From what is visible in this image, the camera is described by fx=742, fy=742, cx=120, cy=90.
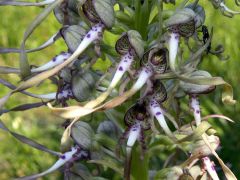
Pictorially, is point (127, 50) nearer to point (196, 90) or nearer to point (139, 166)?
point (196, 90)

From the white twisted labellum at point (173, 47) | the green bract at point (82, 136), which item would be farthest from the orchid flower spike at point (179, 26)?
the green bract at point (82, 136)

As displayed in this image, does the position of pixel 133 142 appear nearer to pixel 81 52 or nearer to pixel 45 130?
pixel 81 52

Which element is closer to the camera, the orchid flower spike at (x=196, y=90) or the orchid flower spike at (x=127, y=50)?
the orchid flower spike at (x=127, y=50)

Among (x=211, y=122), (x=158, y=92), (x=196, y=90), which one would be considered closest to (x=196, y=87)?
(x=196, y=90)

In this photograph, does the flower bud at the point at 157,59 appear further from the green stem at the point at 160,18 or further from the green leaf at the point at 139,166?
the green leaf at the point at 139,166

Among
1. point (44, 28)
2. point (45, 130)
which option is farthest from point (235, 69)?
point (44, 28)

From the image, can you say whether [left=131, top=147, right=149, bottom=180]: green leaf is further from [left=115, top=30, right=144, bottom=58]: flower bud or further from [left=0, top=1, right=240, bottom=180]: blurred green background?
[left=0, top=1, right=240, bottom=180]: blurred green background
